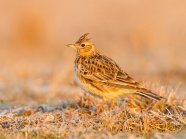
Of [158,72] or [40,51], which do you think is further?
[40,51]

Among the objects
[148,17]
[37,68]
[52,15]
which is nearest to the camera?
[37,68]

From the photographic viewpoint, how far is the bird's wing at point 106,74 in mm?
8531

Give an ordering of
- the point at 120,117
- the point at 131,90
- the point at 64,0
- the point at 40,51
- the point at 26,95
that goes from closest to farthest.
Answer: the point at 120,117 → the point at 131,90 → the point at 26,95 → the point at 40,51 → the point at 64,0

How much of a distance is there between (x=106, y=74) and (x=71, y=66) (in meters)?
3.28

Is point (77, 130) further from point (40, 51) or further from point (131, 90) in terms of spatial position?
point (40, 51)

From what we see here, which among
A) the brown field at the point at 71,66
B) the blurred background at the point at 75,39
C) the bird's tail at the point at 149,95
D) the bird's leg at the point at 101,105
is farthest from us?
the blurred background at the point at 75,39

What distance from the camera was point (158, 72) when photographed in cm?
1271

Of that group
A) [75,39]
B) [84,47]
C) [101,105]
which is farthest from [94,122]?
[75,39]

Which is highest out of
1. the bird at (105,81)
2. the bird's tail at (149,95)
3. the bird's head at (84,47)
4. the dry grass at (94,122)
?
the bird's head at (84,47)

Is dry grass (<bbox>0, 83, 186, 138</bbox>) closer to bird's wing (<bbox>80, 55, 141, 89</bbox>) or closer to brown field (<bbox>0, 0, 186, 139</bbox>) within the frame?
brown field (<bbox>0, 0, 186, 139</bbox>)

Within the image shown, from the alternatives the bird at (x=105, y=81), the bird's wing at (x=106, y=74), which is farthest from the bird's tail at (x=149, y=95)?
the bird's wing at (x=106, y=74)

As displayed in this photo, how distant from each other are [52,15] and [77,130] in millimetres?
16522

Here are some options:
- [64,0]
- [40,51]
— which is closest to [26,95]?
[40,51]

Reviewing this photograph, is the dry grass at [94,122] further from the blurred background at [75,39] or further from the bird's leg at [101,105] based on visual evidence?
the blurred background at [75,39]
